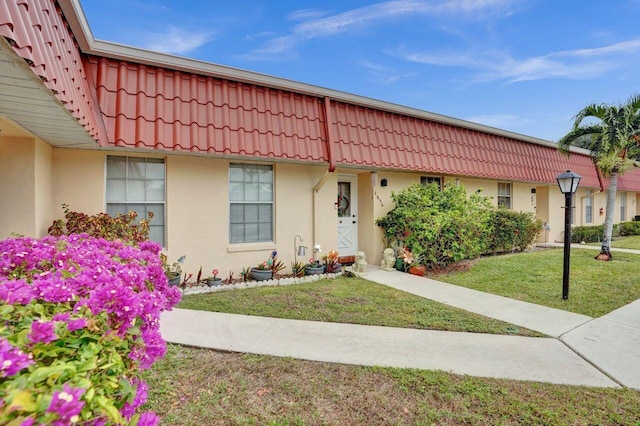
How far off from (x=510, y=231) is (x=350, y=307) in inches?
329

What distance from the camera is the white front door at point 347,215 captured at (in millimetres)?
8805

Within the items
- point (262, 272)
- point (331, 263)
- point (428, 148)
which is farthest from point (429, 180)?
point (262, 272)

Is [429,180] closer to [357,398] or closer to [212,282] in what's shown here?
[212,282]

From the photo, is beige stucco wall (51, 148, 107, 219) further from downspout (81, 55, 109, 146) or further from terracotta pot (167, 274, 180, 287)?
terracotta pot (167, 274, 180, 287)

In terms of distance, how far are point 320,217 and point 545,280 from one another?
200 inches

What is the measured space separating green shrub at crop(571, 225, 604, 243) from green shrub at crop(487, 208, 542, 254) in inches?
153

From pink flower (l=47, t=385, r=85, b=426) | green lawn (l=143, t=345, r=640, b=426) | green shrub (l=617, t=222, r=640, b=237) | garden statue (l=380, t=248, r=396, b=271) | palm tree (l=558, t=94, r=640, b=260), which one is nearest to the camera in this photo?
pink flower (l=47, t=385, r=85, b=426)

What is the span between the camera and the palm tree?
29.8 feet

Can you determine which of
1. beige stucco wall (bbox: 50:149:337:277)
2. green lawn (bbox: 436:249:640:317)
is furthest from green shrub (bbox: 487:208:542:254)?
beige stucco wall (bbox: 50:149:337:277)

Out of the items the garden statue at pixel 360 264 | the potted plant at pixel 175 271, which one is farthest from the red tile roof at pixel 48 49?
the garden statue at pixel 360 264

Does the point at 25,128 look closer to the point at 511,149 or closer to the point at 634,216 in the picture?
the point at 511,149

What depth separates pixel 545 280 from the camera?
7.08 meters

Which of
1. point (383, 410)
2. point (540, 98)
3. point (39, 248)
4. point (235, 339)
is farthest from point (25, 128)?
point (540, 98)

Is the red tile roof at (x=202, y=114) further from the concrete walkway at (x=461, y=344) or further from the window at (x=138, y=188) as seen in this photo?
the concrete walkway at (x=461, y=344)
